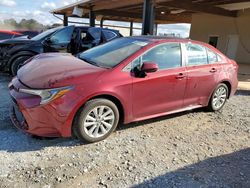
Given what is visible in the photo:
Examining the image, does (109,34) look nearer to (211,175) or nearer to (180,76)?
(180,76)

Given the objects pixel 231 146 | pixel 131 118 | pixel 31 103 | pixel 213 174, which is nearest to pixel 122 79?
pixel 131 118

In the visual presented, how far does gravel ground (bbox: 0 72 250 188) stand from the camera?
3.06m

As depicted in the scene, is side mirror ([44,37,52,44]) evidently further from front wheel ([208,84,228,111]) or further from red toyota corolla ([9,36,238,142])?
front wheel ([208,84,228,111])

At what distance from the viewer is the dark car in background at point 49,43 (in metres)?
7.31

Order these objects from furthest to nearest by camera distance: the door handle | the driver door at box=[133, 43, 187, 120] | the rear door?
the rear door < the door handle < the driver door at box=[133, 43, 187, 120]

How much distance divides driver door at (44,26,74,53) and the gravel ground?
136 inches

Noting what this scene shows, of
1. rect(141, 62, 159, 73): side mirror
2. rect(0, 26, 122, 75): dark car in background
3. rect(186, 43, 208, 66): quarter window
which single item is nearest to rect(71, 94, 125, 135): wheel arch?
rect(141, 62, 159, 73): side mirror

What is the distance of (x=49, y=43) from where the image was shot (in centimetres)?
782

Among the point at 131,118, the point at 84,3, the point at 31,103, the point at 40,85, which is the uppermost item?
the point at 84,3

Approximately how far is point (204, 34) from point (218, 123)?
14.4m

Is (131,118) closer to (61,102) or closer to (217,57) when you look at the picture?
(61,102)

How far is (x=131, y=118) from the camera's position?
419 cm

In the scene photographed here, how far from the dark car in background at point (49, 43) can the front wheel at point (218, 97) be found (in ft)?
15.0

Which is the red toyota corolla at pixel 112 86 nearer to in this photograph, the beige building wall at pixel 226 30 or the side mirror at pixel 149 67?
the side mirror at pixel 149 67
